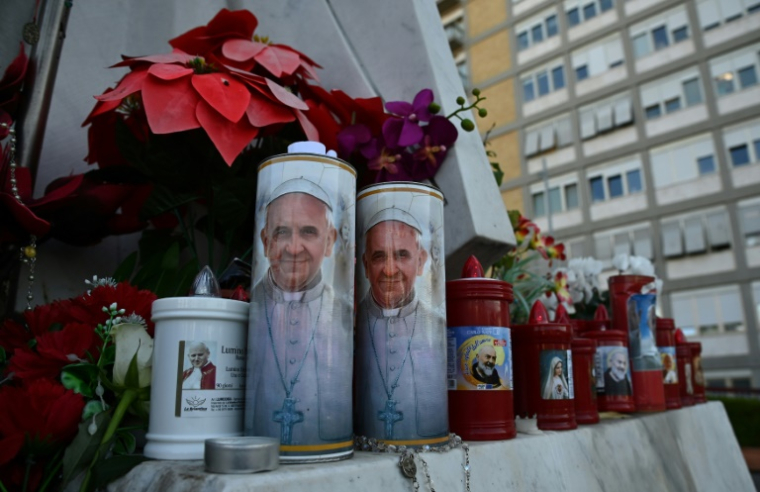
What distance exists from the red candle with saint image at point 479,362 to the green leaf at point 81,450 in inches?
13.9

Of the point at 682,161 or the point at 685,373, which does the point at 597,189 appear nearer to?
the point at 682,161

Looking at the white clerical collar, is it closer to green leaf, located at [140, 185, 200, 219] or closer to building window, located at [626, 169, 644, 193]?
green leaf, located at [140, 185, 200, 219]

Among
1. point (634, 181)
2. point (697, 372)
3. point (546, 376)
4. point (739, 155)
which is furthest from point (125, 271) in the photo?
point (634, 181)

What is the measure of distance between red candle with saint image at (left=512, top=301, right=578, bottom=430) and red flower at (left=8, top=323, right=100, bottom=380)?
52 centimetres

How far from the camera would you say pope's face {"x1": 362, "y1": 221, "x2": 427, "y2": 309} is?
54cm

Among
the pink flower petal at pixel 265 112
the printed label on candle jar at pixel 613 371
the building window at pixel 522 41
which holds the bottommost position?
the printed label on candle jar at pixel 613 371

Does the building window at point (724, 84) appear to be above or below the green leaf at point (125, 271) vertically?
above

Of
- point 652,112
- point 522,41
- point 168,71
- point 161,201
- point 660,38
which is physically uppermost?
point 522,41

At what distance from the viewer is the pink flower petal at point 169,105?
60 centimetres

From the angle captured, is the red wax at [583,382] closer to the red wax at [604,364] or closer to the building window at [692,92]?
the red wax at [604,364]

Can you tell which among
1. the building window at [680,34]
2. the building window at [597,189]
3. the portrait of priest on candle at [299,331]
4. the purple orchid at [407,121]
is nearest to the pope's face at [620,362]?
the purple orchid at [407,121]

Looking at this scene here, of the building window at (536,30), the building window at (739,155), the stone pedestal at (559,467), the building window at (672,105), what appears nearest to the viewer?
the stone pedestal at (559,467)

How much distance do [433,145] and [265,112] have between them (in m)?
0.31

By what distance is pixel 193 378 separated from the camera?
1.55 feet
